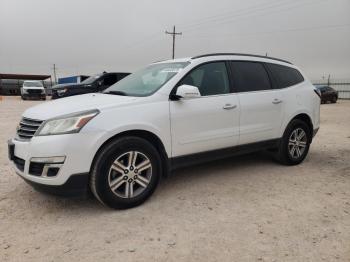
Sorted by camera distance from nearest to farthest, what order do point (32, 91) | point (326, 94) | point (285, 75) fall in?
1. point (285, 75)
2. point (32, 91)
3. point (326, 94)

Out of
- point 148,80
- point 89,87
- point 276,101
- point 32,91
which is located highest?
point 148,80

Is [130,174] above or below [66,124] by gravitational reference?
below

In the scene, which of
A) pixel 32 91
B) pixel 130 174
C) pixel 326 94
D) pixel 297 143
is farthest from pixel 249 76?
pixel 326 94

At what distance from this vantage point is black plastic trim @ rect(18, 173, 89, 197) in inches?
125

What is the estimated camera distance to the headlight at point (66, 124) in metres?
3.18

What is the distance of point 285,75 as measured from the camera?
17.2 feet

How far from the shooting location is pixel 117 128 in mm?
3338

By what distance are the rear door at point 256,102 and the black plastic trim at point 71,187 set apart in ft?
7.26

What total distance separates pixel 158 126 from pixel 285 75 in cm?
266

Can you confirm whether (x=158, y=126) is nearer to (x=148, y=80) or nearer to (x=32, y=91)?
(x=148, y=80)

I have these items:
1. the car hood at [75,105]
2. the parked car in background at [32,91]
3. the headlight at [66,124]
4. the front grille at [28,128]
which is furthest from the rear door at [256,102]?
the parked car in background at [32,91]

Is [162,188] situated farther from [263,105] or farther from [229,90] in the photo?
[263,105]

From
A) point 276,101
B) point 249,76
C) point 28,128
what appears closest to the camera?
point 28,128

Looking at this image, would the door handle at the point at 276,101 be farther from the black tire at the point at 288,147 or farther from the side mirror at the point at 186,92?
the side mirror at the point at 186,92
